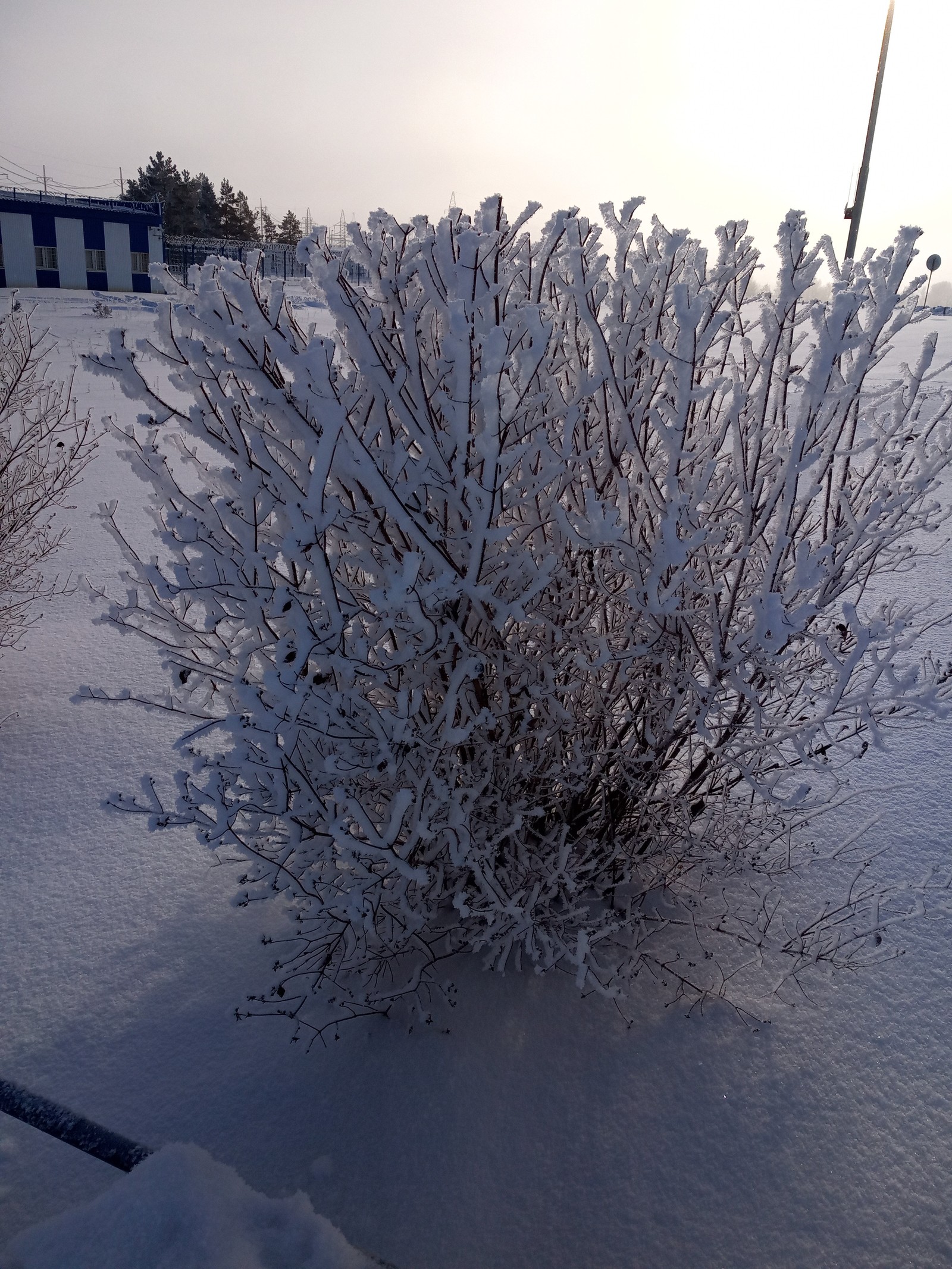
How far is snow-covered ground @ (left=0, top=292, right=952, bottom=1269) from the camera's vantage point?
2322 millimetres

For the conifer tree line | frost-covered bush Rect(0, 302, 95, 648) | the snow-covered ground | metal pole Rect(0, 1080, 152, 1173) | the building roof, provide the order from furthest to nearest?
the conifer tree line
the building roof
frost-covered bush Rect(0, 302, 95, 648)
metal pole Rect(0, 1080, 152, 1173)
the snow-covered ground

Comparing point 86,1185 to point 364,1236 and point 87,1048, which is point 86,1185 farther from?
point 364,1236

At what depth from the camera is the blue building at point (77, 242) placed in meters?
37.0

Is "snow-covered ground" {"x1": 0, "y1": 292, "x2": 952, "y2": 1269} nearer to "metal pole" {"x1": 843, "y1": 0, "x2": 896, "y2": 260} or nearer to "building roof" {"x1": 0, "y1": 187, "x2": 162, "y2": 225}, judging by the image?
"metal pole" {"x1": 843, "y1": 0, "x2": 896, "y2": 260}

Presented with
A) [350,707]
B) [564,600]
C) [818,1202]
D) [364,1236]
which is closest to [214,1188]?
[364,1236]

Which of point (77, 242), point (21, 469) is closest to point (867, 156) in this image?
point (21, 469)

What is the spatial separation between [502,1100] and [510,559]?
1.81 meters

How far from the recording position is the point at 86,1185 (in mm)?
2443

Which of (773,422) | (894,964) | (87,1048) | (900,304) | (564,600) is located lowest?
(87,1048)

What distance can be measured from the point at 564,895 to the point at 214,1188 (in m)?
1.39

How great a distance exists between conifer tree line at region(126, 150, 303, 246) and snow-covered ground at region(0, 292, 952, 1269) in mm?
54830

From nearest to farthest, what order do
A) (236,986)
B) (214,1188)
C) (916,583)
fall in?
(214,1188) → (236,986) → (916,583)

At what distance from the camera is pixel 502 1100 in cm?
265

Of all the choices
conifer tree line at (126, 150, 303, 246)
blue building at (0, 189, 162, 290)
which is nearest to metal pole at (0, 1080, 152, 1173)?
blue building at (0, 189, 162, 290)
